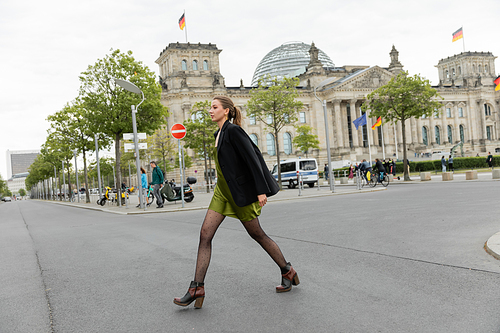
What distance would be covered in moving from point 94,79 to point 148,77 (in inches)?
131

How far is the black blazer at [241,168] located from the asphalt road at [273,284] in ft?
3.35

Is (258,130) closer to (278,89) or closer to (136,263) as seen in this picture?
(278,89)

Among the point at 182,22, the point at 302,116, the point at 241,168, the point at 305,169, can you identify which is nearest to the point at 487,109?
the point at 302,116

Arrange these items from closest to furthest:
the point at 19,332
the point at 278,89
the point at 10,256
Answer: the point at 19,332
the point at 10,256
the point at 278,89

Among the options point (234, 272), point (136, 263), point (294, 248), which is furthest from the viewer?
point (294, 248)

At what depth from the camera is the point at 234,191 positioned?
13.5 ft

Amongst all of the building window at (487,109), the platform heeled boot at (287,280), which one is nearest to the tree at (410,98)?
the platform heeled boot at (287,280)

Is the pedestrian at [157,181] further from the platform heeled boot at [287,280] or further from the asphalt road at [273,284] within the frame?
the platform heeled boot at [287,280]

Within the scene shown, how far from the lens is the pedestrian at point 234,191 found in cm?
409

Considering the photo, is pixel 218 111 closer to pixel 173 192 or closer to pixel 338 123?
pixel 173 192

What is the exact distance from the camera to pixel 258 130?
3194 inches

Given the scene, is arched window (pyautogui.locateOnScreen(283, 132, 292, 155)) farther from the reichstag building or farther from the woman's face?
the woman's face

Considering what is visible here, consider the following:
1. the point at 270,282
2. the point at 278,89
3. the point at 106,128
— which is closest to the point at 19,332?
the point at 270,282

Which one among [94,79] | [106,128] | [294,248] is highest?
[94,79]
